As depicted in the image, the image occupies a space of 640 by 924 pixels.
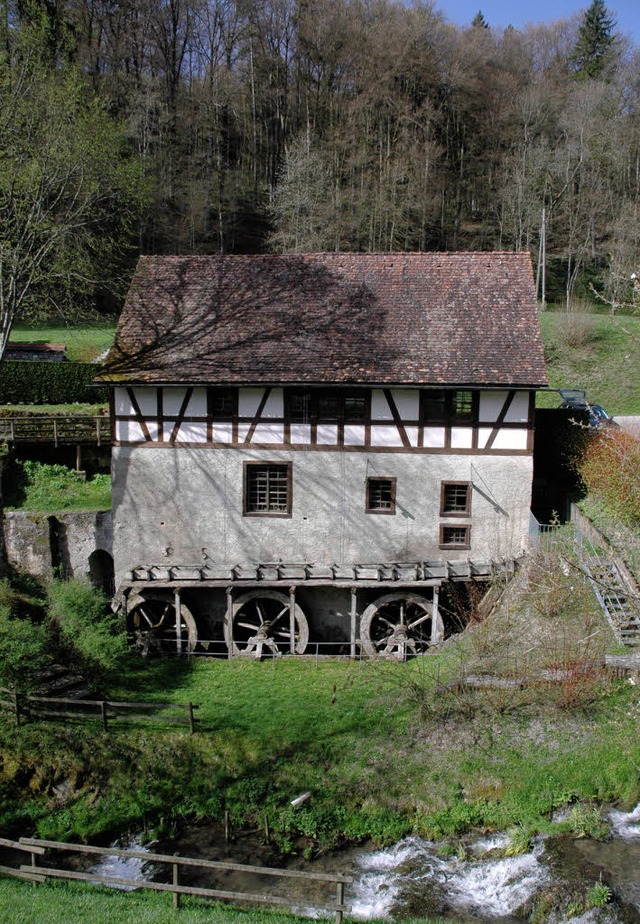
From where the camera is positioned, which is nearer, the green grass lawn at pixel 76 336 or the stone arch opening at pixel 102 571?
the stone arch opening at pixel 102 571

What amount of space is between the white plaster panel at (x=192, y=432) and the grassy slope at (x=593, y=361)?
17710 millimetres

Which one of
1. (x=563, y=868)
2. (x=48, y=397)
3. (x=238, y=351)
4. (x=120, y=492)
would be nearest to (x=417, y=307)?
(x=238, y=351)

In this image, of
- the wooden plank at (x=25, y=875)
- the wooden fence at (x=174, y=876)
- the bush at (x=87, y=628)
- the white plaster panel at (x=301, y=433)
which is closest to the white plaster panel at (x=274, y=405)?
the white plaster panel at (x=301, y=433)

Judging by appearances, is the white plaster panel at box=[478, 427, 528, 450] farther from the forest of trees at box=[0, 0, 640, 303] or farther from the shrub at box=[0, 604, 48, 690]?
the forest of trees at box=[0, 0, 640, 303]

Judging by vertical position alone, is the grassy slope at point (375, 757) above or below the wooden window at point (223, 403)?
below

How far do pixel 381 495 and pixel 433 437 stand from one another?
6.63ft

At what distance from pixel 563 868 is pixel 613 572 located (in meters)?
6.43

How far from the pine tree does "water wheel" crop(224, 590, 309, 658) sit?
50.4m

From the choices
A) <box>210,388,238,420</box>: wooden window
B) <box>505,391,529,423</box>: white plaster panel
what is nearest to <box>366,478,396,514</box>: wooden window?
<box>505,391,529,423</box>: white plaster panel

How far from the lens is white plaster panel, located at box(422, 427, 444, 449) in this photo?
18.2 metres

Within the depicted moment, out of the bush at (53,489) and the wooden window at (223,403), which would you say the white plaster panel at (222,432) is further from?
the bush at (53,489)

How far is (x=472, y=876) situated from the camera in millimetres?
11078

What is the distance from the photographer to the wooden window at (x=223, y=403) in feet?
61.1

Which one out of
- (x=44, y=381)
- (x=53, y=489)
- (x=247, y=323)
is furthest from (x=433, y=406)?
(x=44, y=381)
